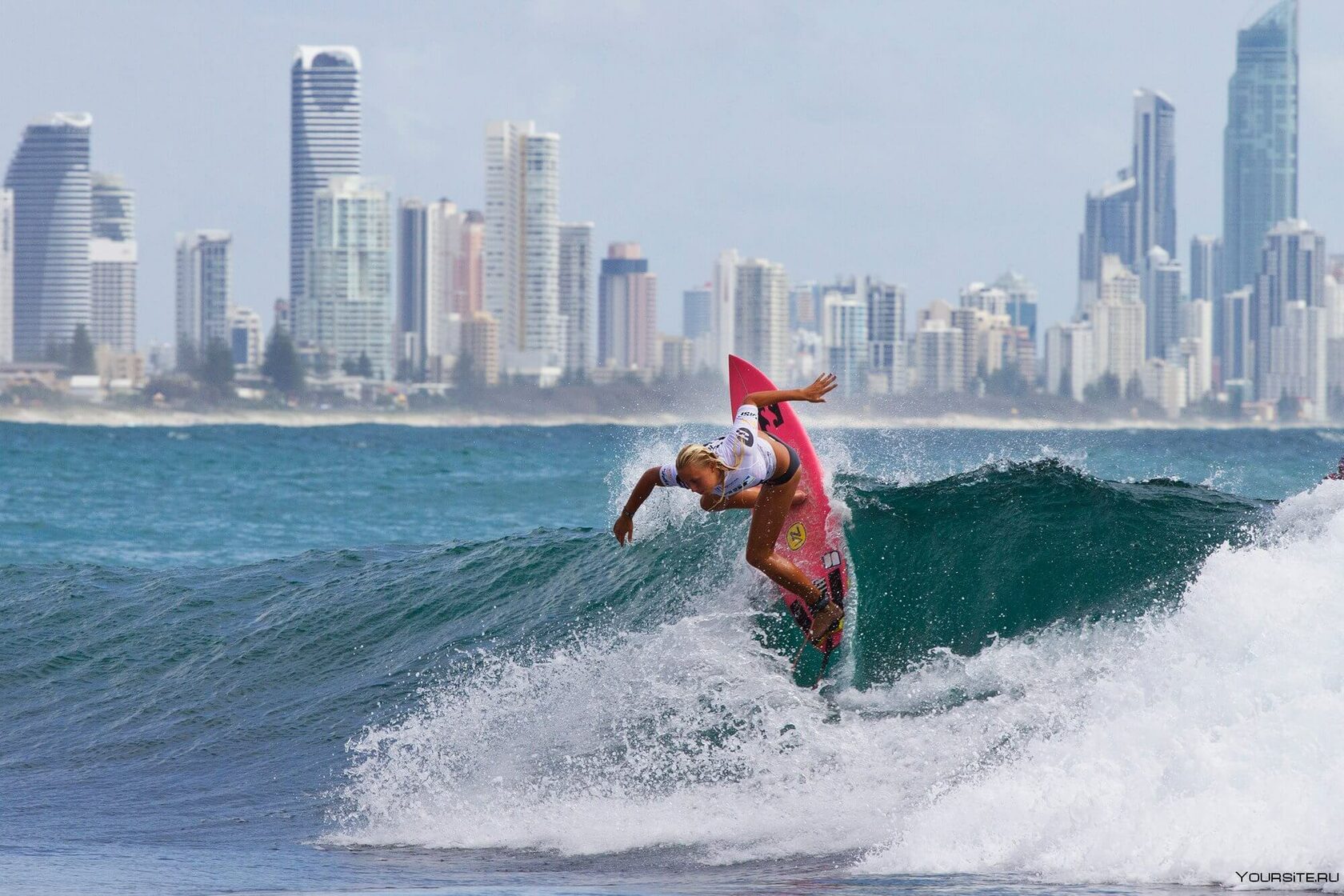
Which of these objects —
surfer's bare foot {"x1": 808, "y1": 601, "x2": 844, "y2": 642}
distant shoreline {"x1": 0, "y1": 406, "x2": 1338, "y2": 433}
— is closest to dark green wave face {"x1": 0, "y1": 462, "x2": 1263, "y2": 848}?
surfer's bare foot {"x1": 808, "y1": 601, "x2": 844, "y2": 642}

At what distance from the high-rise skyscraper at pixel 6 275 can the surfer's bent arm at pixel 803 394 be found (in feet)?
534

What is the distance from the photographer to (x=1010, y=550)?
8406mm

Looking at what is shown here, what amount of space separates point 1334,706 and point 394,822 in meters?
3.87

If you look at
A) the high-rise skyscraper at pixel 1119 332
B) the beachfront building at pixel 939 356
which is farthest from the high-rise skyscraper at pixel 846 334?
the high-rise skyscraper at pixel 1119 332

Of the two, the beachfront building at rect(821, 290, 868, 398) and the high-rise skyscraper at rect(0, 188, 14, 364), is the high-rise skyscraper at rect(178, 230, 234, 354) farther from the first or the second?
the beachfront building at rect(821, 290, 868, 398)

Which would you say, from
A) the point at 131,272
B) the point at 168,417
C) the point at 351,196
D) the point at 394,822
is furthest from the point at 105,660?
the point at 131,272

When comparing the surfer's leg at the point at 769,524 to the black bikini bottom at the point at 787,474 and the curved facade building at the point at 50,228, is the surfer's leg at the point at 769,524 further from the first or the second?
the curved facade building at the point at 50,228

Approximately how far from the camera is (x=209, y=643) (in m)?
10.5

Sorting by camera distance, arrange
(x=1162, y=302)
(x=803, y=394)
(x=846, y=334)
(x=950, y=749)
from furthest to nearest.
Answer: (x=1162, y=302)
(x=846, y=334)
(x=803, y=394)
(x=950, y=749)

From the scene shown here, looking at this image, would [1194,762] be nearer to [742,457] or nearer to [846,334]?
[742,457]

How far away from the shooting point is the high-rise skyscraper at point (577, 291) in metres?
161

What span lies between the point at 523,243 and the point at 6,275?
5934cm

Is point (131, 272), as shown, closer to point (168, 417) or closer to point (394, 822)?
point (168, 417)

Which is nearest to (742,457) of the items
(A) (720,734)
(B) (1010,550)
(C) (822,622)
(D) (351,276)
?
(C) (822,622)
